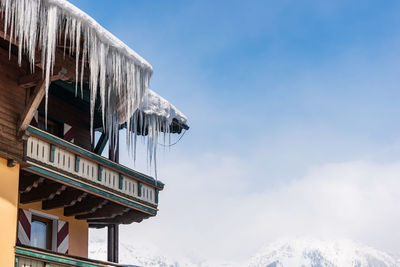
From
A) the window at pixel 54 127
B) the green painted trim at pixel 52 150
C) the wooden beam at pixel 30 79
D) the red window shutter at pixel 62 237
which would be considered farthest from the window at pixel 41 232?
the wooden beam at pixel 30 79

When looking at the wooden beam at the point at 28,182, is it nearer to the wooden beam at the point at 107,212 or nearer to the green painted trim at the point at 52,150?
the green painted trim at the point at 52,150

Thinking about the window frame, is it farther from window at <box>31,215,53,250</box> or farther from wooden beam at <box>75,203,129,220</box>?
wooden beam at <box>75,203,129,220</box>

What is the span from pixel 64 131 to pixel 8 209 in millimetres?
4687

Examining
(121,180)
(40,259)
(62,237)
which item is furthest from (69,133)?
(40,259)

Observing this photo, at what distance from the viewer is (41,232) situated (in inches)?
728

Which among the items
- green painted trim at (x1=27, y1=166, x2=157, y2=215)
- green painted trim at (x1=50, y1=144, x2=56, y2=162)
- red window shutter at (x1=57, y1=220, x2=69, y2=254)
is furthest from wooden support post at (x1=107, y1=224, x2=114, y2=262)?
green painted trim at (x1=50, y1=144, x2=56, y2=162)

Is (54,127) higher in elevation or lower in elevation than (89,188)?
higher

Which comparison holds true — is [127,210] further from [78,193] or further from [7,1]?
[7,1]

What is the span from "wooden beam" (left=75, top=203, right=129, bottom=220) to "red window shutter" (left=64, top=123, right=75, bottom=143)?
6.69ft

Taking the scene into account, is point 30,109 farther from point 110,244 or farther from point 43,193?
point 110,244

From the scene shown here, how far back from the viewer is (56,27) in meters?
14.9

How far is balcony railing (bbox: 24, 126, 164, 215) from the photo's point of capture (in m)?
16.1

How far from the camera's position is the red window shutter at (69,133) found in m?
19.6

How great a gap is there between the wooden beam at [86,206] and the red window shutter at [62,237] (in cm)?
32
